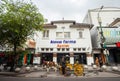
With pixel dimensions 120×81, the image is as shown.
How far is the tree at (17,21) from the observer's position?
1580cm

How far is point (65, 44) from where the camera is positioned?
24656 millimetres

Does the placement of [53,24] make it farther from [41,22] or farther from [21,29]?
[21,29]

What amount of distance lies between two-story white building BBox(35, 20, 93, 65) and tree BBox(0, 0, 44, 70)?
300 inches

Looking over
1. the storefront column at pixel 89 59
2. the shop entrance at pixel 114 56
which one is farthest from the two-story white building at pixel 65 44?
the shop entrance at pixel 114 56

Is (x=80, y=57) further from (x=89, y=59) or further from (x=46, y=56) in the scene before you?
(x=46, y=56)

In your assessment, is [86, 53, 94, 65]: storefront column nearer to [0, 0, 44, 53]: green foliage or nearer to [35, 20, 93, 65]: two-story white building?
[35, 20, 93, 65]: two-story white building

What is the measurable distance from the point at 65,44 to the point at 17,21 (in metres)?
11.7

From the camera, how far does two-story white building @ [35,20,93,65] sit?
2444 cm

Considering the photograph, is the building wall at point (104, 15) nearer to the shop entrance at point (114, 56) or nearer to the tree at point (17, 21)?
the shop entrance at point (114, 56)

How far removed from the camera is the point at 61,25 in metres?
25.9

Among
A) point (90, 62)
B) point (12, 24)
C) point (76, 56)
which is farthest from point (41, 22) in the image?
point (90, 62)

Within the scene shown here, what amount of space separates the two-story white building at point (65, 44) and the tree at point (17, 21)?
7619mm

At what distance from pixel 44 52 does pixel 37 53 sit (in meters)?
1.42

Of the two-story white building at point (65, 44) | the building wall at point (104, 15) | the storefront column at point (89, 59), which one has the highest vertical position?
the building wall at point (104, 15)
